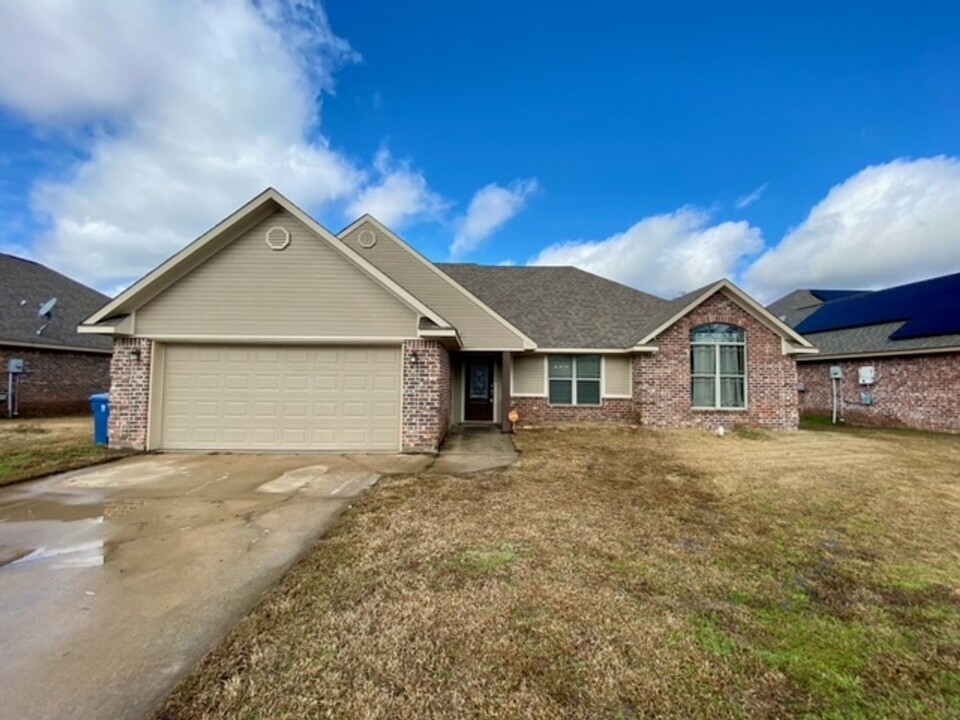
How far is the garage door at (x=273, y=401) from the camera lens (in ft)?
31.1

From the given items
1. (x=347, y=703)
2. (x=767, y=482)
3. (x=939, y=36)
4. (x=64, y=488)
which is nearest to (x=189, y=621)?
(x=347, y=703)

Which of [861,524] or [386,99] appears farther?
[386,99]

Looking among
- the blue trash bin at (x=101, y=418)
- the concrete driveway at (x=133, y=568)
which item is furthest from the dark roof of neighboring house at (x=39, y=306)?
the concrete driveway at (x=133, y=568)

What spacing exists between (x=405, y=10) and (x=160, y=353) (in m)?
10.6

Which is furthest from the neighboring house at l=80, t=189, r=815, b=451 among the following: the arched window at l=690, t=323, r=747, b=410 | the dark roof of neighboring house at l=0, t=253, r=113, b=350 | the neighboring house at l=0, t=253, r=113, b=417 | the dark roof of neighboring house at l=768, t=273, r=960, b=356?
the dark roof of neighboring house at l=768, t=273, r=960, b=356

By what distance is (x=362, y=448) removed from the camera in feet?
31.4

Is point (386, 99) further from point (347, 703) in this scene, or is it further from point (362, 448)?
point (347, 703)

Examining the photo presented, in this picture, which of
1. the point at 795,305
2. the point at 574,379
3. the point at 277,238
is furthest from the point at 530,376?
the point at 795,305

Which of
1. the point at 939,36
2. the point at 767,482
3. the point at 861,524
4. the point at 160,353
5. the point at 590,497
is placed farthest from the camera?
the point at 939,36

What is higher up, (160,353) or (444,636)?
(160,353)

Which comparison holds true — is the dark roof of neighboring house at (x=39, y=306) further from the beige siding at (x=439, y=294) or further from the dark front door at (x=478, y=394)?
the dark front door at (x=478, y=394)

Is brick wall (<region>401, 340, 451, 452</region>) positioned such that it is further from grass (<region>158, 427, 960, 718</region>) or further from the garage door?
grass (<region>158, 427, 960, 718</region>)

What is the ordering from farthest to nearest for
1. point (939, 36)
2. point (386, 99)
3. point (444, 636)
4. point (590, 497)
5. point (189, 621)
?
point (386, 99), point (939, 36), point (590, 497), point (189, 621), point (444, 636)

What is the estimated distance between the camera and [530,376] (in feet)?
48.1
